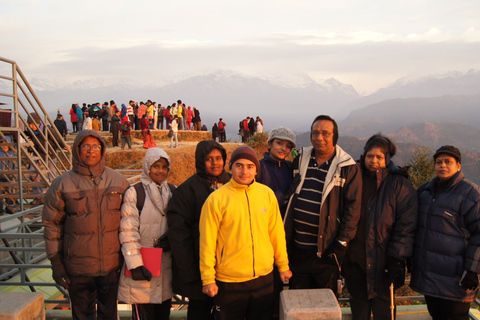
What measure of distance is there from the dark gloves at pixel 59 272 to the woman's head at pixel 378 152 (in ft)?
9.60

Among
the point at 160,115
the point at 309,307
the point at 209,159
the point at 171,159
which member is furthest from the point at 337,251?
the point at 160,115

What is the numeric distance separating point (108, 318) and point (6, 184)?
18.3ft

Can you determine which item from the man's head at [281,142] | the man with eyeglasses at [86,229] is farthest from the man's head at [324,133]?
the man with eyeglasses at [86,229]

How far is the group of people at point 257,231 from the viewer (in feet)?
8.97

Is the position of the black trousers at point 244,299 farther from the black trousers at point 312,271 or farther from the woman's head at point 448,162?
the woman's head at point 448,162

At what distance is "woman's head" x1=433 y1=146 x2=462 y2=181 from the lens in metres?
2.97

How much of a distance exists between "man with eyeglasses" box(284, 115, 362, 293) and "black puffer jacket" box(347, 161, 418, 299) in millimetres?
189

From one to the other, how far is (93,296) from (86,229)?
2.28 feet

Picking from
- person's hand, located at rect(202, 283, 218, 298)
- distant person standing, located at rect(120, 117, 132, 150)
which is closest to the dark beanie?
person's hand, located at rect(202, 283, 218, 298)

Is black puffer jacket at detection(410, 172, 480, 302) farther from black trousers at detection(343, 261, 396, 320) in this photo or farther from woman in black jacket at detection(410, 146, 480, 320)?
black trousers at detection(343, 261, 396, 320)

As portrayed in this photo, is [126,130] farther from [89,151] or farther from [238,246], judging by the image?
[238,246]

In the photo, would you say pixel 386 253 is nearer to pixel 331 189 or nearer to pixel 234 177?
pixel 331 189

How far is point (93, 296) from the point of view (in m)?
3.13

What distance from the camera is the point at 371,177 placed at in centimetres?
321
